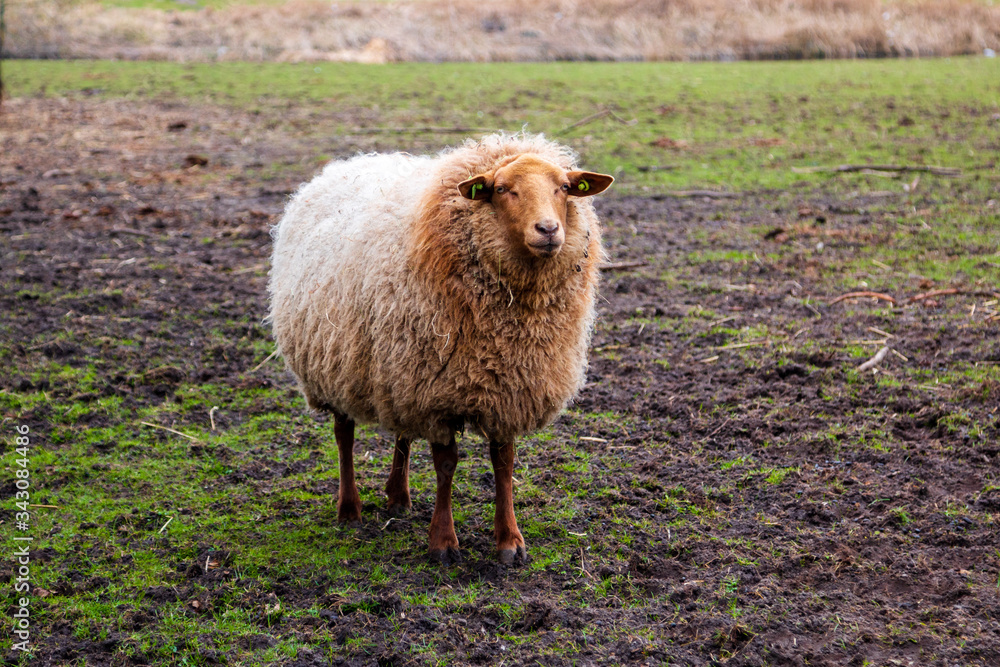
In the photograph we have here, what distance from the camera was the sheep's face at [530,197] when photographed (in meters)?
4.18

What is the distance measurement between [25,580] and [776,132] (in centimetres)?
1408

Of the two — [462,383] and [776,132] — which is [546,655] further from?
[776,132]

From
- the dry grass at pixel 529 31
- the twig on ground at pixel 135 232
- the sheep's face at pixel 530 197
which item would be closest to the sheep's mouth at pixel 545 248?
the sheep's face at pixel 530 197

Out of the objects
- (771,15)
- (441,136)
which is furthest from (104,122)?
(771,15)

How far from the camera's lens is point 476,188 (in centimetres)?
438

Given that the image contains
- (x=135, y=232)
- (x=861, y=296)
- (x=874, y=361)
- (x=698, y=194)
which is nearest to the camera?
(x=874, y=361)

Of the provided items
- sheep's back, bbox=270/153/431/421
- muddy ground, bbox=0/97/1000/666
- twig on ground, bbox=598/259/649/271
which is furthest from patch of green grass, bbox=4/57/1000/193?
sheep's back, bbox=270/153/431/421

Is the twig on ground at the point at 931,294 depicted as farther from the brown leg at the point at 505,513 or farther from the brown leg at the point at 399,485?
the brown leg at the point at 399,485

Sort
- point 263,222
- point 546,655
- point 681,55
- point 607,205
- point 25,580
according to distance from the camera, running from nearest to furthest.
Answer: point 546,655
point 25,580
point 263,222
point 607,205
point 681,55

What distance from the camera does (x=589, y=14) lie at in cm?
2858

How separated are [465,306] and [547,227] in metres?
0.65

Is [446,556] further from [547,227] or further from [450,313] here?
[547,227]

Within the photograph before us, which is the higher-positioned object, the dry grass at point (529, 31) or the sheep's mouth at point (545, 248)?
the dry grass at point (529, 31)

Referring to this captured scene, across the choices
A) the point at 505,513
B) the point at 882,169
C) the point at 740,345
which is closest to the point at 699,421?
the point at 740,345
